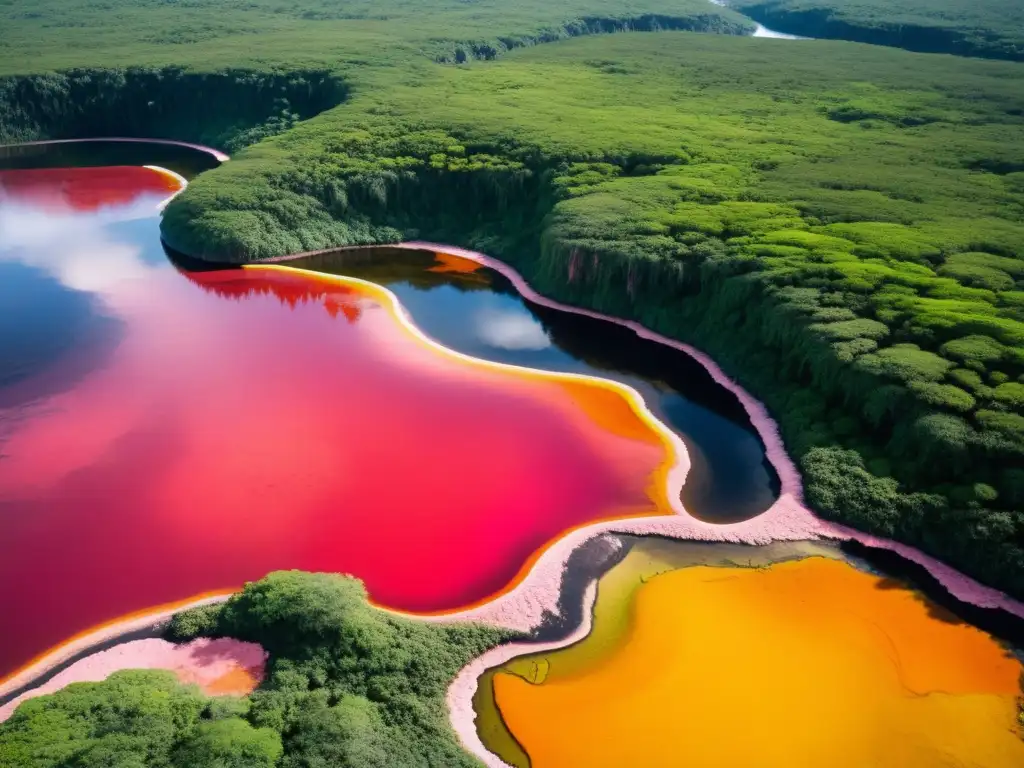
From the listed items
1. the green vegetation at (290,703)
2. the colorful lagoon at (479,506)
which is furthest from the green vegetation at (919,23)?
the green vegetation at (290,703)

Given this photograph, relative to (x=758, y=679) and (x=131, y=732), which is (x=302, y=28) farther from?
(x=758, y=679)

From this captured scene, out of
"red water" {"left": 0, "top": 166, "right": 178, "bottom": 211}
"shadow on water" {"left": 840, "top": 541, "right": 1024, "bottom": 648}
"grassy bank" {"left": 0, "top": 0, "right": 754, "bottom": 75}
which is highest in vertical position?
"grassy bank" {"left": 0, "top": 0, "right": 754, "bottom": 75}

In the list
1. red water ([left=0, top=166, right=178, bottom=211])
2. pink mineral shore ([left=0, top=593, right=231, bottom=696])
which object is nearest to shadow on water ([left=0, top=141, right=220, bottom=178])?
red water ([left=0, top=166, right=178, bottom=211])

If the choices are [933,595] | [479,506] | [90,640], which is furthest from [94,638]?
[933,595]

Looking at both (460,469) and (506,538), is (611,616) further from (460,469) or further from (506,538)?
(460,469)

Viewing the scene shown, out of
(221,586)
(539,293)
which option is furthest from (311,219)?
(221,586)

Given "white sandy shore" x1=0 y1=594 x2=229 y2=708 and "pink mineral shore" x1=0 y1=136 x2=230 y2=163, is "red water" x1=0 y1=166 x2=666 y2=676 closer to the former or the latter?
"white sandy shore" x1=0 y1=594 x2=229 y2=708

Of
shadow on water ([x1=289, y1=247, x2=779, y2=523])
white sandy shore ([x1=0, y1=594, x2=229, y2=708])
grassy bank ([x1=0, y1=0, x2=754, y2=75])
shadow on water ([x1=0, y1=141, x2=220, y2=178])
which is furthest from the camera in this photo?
grassy bank ([x1=0, y1=0, x2=754, y2=75])
